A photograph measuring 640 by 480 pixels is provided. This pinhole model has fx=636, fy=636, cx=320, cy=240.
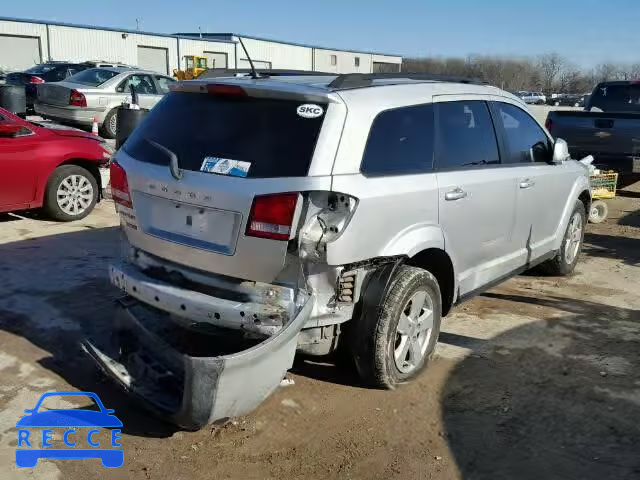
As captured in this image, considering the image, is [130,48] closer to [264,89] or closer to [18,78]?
[18,78]

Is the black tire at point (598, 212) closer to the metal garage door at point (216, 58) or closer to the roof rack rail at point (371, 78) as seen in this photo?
the roof rack rail at point (371, 78)

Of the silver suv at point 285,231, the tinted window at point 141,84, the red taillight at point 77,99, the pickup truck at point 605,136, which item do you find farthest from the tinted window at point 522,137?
the tinted window at point 141,84

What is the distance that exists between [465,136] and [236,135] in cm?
174

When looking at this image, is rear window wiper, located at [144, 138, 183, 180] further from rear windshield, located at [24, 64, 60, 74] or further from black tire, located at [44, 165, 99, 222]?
rear windshield, located at [24, 64, 60, 74]

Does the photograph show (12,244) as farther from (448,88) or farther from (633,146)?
(633,146)

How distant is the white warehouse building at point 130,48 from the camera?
3791 cm

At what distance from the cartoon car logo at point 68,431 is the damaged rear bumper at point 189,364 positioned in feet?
0.75

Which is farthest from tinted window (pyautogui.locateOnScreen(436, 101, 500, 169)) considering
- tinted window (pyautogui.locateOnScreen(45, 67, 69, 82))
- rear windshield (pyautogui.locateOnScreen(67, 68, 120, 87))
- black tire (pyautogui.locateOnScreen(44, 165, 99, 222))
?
tinted window (pyautogui.locateOnScreen(45, 67, 69, 82))

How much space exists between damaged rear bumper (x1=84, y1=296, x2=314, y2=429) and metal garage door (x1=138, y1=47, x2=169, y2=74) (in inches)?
1755

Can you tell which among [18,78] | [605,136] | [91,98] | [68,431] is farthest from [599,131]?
[18,78]

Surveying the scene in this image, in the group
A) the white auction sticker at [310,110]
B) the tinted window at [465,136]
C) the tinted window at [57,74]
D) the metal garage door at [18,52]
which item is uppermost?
the metal garage door at [18,52]

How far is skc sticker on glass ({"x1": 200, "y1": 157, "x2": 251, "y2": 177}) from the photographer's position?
334 cm

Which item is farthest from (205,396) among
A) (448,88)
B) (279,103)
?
(448,88)

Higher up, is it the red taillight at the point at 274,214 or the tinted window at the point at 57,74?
the tinted window at the point at 57,74
